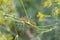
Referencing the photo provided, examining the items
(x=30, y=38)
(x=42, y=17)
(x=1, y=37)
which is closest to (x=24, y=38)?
(x=30, y=38)

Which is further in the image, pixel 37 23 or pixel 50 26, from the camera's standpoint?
pixel 37 23

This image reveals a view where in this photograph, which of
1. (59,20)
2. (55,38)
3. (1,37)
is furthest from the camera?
(1,37)

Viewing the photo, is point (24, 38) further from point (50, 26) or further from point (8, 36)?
point (50, 26)

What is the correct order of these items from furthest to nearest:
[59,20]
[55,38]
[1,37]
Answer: [1,37], [55,38], [59,20]

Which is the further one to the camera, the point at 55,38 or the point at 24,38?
the point at 24,38

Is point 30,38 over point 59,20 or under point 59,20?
under

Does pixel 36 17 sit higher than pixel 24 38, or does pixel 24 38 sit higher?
pixel 36 17

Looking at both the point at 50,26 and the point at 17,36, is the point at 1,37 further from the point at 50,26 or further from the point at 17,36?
the point at 50,26

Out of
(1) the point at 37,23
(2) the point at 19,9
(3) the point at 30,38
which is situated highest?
(2) the point at 19,9

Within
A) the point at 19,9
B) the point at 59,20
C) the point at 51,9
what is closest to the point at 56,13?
the point at 59,20
